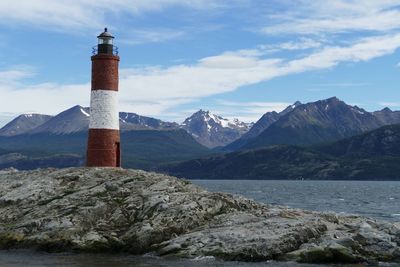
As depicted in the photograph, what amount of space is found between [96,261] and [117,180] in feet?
40.7

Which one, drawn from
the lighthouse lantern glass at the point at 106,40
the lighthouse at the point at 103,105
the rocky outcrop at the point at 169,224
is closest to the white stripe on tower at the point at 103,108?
the lighthouse at the point at 103,105

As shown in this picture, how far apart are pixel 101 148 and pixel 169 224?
16.1m

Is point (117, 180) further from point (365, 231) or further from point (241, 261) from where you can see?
point (365, 231)

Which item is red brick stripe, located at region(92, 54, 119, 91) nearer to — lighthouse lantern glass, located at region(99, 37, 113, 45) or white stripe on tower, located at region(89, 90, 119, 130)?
white stripe on tower, located at region(89, 90, 119, 130)

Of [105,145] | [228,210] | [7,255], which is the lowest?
[7,255]

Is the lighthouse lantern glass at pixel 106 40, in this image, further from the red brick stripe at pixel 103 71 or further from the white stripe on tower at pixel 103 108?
the white stripe on tower at pixel 103 108

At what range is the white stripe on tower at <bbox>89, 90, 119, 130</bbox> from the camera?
5306 centimetres

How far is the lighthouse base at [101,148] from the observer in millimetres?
53094

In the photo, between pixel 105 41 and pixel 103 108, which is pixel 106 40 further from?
pixel 103 108

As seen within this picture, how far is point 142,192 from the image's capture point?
44.5 metres

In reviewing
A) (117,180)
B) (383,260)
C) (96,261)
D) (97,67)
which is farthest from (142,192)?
(383,260)

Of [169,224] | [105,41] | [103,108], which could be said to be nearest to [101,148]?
[103,108]

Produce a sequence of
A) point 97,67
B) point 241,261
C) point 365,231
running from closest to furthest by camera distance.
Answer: point 241,261 < point 365,231 < point 97,67

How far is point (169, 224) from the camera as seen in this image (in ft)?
130
